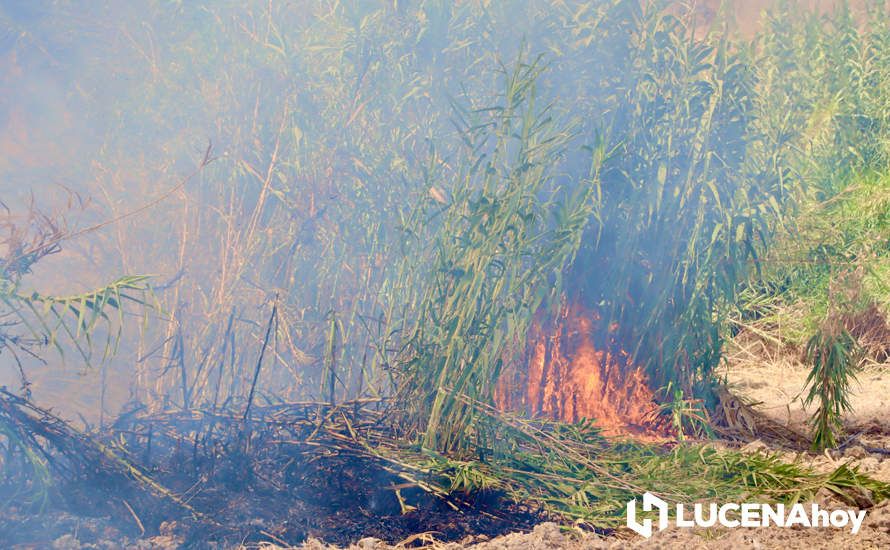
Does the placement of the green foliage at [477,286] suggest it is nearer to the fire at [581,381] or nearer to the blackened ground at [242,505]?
the blackened ground at [242,505]

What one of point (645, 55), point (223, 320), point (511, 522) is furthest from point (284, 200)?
point (511, 522)

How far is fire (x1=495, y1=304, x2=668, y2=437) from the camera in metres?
5.00

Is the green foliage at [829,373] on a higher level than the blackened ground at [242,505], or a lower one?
higher

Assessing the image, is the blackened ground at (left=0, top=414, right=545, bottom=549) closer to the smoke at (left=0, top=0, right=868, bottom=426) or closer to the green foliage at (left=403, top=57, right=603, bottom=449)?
the green foliage at (left=403, top=57, right=603, bottom=449)

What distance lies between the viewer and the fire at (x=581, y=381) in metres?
5.00

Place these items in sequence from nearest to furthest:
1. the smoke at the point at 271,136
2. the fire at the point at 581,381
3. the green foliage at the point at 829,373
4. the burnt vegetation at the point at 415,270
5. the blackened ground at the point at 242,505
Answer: the blackened ground at the point at 242,505, the burnt vegetation at the point at 415,270, the green foliage at the point at 829,373, the fire at the point at 581,381, the smoke at the point at 271,136

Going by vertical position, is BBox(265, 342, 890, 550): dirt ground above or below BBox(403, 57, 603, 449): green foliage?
below

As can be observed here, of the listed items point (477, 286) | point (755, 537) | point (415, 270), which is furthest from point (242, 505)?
point (755, 537)

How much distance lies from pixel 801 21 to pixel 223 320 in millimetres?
7694

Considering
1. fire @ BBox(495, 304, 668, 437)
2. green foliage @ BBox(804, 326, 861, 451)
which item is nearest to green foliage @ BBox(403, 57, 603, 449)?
fire @ BBox(495, 304, 668, 437)

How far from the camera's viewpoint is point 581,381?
507 centimetres

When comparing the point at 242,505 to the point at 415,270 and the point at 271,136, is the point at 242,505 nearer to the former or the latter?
the point at 415,270

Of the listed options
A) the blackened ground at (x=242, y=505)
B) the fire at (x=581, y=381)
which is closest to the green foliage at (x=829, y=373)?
the fire at (x=581, y=381)

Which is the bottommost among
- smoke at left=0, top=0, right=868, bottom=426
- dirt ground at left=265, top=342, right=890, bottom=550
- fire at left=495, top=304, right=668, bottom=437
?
dirt ground at left=265, top=342, right=890, bottom=550
